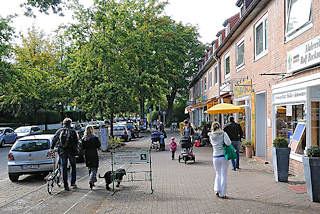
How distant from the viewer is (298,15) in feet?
31.8

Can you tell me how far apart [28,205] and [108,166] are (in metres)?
6.12

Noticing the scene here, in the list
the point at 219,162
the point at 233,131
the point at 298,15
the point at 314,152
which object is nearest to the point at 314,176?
the point at 314,152

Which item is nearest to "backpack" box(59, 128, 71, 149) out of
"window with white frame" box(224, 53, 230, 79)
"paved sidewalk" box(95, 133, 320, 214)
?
"paved sidewalk" box(95, 133, 320, 214)

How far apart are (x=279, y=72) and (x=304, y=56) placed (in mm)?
2325

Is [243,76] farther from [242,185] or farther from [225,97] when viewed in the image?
[242,185]

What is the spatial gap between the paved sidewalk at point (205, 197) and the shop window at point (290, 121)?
49.8 inches

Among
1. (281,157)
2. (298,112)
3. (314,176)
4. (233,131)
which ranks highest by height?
(298,112)

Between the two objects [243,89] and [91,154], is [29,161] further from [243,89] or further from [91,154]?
[243,89]

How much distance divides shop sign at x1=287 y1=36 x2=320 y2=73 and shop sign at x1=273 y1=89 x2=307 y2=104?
64cm

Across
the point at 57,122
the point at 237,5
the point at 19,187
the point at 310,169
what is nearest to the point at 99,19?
the point at 237,5

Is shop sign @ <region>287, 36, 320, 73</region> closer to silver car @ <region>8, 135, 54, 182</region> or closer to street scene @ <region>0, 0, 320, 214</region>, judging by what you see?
street scene @ <region>0, 0, 320, 214</region>

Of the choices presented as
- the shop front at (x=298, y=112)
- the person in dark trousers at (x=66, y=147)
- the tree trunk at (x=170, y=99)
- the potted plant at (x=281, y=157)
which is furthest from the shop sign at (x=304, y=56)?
the tree trunk at (x=170, y=99)

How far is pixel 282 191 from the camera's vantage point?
7.97m

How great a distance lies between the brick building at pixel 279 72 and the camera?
900 cm
